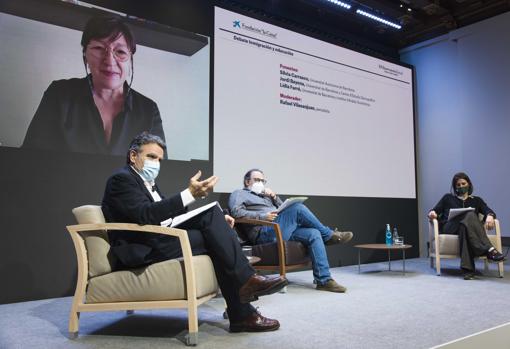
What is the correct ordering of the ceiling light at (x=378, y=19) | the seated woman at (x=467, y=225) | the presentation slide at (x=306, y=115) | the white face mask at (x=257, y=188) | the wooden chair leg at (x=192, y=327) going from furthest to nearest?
the ceiling light at (x=378, y=19) < the presentation slide at (x=306, y=115) < the seated woman at (x=467, y=225) < the white face mask at (x=257, y=188) < the wooden chair leg at (x=192, y=327)

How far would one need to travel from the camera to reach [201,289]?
2.11 meters

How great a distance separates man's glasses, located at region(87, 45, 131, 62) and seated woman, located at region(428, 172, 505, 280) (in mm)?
3313

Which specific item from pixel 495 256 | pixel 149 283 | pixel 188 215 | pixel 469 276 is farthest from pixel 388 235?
pixel 149 283

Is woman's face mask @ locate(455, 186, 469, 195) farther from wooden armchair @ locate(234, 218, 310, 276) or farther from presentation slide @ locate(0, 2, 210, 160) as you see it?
presentation slide @ locate(0, 2, 210, 160)

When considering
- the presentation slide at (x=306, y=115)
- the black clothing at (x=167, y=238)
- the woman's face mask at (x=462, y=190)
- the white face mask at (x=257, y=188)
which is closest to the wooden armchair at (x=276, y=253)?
the white face mask at (x=257, y=188)

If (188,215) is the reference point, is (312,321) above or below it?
below

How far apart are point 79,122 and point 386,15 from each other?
4.35 metres

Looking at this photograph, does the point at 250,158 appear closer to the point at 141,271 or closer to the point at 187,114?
the point at 187,114

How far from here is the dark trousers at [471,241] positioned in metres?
4.10

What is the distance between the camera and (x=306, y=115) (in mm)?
5008

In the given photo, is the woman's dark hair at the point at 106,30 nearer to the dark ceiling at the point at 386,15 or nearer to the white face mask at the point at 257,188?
the white face mask at the point at 257,188

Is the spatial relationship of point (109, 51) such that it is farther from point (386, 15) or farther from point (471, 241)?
point (386, 15)

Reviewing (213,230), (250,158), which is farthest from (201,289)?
(250,158)

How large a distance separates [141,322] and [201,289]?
1.97 feet
